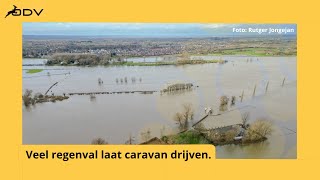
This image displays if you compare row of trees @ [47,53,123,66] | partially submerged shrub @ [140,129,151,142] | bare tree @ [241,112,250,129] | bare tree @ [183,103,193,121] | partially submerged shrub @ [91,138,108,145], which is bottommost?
partially submerged shrub @ [91,138,108,145]

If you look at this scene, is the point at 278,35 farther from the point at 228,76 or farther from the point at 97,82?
the point at 97,82

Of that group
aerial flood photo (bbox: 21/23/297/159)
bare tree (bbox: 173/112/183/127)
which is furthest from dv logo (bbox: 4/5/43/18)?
bare tree (bbox: 173/112/183/127)

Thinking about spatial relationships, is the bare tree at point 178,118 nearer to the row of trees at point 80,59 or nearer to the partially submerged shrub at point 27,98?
the row of trees at point 80,59

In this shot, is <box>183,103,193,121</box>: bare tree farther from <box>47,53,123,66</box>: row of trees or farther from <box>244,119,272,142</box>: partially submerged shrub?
<box>47,53,123,66</box>: row of trees

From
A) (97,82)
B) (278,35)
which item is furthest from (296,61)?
(97,82)

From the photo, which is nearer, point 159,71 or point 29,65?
point 29,65

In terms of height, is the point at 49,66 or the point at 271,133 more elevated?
the point at 49,66

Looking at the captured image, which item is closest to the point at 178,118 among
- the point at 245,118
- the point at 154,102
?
the point at 154,102
